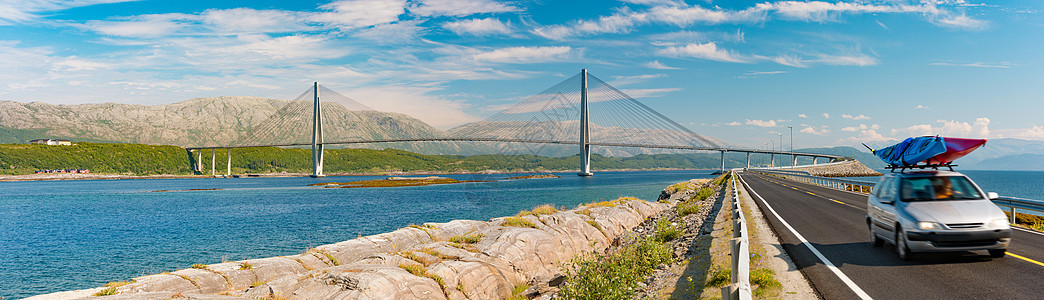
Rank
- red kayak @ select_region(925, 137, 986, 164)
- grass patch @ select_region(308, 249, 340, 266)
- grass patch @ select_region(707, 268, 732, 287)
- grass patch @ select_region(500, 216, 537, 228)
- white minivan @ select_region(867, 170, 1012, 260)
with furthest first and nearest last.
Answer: grass patch @ select_region(500, 216, 537, 228) → grass patch @ select_region(308, 249, 340, 266) → red kayak @ select_region(925, 137, 986, 164) → white minivan @ select_region(867, 170, 1012, 260) → grass patch @ select_region(707, 268, 732, 287)

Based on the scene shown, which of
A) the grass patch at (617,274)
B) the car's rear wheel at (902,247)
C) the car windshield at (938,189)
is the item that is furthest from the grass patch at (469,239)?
the car windshield at (938,189)

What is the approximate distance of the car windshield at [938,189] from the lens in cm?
966

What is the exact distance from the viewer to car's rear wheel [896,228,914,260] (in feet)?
30.4

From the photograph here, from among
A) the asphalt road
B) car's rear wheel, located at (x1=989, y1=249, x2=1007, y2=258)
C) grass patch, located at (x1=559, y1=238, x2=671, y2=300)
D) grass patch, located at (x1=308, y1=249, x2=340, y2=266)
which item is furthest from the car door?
grass patch, located at (x1=308, y1=249, x2=340, y2=266)

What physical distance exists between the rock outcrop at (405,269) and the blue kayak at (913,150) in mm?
9458

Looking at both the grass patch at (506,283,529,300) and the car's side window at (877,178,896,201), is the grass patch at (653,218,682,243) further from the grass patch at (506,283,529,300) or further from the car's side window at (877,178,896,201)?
the car's side window at (877,178,896,201)

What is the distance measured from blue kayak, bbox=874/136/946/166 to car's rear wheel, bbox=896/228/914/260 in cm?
221

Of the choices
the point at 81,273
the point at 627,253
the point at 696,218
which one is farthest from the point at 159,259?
the point at 696,218

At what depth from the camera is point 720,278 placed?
8625mm

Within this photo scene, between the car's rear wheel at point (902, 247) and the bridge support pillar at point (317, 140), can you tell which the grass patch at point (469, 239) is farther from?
the bridge support pillar at point (317, 140)

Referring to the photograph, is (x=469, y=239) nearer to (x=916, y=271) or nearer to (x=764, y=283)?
(x=764, y=283)

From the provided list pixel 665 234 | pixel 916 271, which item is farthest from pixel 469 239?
pixel 916 271

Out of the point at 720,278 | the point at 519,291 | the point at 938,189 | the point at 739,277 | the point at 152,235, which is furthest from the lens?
the point at 152,235

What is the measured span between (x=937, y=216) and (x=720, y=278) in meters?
4.00
